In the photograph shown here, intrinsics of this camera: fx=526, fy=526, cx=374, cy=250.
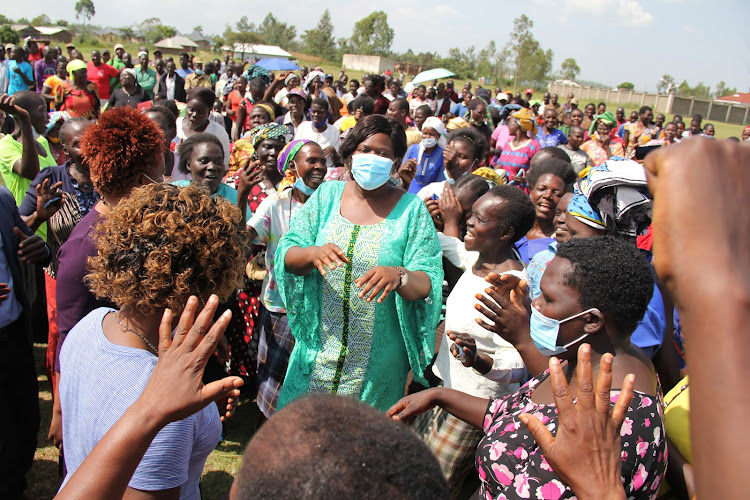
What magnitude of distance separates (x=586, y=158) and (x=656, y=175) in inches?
295

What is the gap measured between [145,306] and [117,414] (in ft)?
1.15

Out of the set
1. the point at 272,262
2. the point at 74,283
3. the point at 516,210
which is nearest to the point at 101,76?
the point at 272,262

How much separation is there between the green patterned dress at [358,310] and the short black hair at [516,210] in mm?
564

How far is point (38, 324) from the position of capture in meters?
4.80

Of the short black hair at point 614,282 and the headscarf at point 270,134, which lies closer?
the short black hair at point 614,282

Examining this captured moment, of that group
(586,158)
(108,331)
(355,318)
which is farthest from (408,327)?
(586,158)

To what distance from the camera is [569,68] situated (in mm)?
89312

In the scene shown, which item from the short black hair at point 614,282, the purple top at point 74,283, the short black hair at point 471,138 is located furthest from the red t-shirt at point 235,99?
the short black hair at point 614,282

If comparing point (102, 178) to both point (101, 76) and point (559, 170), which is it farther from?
point (101, 76)

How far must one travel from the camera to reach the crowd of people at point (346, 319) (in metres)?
1.05

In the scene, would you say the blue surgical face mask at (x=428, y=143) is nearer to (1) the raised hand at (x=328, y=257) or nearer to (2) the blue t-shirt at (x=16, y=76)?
(1) the raised hand at (x=328, y=257)

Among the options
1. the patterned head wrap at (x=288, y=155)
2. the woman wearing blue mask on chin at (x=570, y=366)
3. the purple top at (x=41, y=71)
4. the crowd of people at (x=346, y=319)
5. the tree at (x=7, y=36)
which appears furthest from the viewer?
the tree at (x=7, y=36)

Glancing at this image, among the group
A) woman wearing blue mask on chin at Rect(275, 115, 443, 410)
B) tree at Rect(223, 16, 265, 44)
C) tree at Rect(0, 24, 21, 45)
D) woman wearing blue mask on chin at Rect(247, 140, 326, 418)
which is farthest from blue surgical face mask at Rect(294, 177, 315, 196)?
tree at Rect(223, 16, 265, 44)

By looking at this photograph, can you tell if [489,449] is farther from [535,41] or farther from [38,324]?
[535,41]
